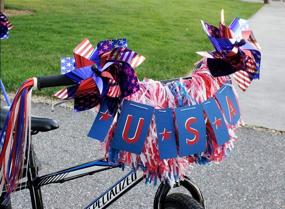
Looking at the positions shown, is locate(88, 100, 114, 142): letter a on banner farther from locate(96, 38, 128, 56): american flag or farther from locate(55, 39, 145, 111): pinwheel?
locate(96, 38, 128, 56): american flag

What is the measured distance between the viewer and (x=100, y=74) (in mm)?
1616

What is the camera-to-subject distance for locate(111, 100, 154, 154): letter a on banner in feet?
5.55

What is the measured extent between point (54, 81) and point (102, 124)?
232 mm

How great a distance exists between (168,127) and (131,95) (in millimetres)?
173

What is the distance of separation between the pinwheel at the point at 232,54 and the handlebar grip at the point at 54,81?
490 millimetres

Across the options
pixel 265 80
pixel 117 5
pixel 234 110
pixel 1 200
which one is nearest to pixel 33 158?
pixel 1 200

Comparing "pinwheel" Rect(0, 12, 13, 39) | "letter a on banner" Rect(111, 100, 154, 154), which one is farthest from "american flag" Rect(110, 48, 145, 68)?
"pinwheel" Rect(0, 12, 13, 39)

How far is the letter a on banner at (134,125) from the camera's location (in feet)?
5.55

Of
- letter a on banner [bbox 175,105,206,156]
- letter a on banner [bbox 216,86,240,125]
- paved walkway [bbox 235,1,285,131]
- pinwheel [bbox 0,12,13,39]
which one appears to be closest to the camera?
letter a on banner [bbox 175,105,206,156]

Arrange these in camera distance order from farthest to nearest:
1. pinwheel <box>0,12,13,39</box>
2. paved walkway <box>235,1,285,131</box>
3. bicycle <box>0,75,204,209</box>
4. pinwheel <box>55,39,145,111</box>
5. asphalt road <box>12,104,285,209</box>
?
1. paved walkway <box>235,1,285,131</box>
2. asphalt road <box>12,104,285,209</box>
3. pinwheel <box>0,12,13,39</box>
4. bicycle <box>0,75,204,209</box>
5. pinwheel <box>55,39,145,111</box>

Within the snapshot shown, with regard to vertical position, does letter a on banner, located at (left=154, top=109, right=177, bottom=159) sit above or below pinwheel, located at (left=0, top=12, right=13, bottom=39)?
below

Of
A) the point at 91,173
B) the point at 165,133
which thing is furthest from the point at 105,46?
the point at 91,173

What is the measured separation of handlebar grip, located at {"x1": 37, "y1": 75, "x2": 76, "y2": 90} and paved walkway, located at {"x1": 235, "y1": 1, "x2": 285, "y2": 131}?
3.48 meters

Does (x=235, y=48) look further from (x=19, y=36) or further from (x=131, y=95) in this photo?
(x=19, y=36)
